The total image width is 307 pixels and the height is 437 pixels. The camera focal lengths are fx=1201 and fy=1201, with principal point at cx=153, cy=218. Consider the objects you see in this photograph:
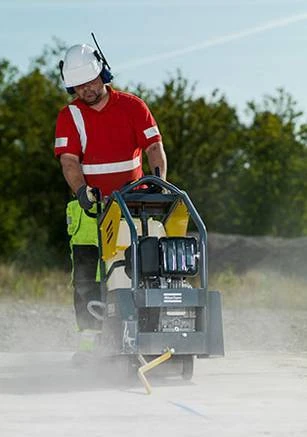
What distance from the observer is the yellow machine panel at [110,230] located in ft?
26.7

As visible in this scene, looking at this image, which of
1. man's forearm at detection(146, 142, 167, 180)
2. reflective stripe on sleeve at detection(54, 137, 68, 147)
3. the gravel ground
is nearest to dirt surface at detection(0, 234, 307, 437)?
the gravel ground

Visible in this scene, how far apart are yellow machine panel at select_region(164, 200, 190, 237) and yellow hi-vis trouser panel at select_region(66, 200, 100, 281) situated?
0.60 meters

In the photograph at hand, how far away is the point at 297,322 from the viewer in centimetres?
1323

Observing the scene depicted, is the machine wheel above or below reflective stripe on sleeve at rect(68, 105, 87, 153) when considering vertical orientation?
below

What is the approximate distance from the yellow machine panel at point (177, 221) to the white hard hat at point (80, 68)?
3.79ft

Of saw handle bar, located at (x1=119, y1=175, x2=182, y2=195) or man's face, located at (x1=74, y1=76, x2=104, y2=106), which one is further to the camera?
man's face, located at (x1=74, y1=76, x2=104, y2=106)

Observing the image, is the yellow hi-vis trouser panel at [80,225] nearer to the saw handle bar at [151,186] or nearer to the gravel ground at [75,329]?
the saw handle bar at [151,186]

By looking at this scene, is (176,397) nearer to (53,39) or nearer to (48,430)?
(48,430)

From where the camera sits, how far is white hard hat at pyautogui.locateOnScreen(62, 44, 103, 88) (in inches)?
340

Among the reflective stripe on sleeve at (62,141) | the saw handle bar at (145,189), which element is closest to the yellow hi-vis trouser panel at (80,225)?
the saw handle bar at (145,189)

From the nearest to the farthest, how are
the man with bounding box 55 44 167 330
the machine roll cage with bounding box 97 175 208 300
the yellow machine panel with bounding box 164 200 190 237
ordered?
the machine roll cage with bounding box 97 175 208 300
the yellow machine panel with bounding box 164 200 190 237
the man with bounding box 55 44 167 330

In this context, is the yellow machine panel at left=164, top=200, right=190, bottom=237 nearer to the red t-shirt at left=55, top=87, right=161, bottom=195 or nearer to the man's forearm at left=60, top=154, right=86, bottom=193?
the red t-shirt at left=55, top=87, right=161, bottom=195

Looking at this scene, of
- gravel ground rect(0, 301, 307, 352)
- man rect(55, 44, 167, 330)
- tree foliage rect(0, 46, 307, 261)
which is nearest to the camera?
man rect(55, 44, 167, 330)

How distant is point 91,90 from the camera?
28.6 ft
